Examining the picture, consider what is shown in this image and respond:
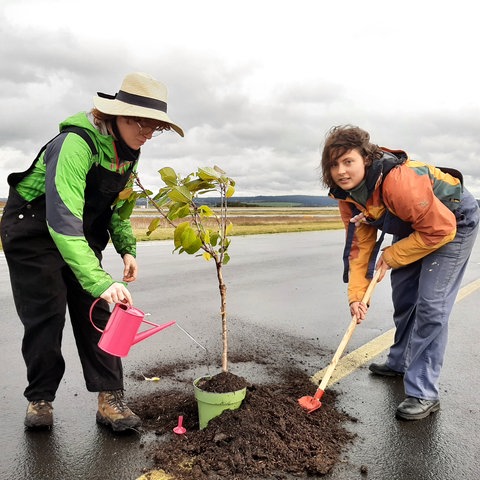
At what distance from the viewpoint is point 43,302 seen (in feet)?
10.1

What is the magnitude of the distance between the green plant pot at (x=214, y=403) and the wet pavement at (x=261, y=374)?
0.36 meters

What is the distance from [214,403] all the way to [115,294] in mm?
953

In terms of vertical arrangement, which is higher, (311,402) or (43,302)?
(43,302)

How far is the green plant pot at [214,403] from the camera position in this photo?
296 cm

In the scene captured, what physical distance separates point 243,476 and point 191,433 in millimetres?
505

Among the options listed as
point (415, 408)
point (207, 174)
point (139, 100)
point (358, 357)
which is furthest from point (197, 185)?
point (358, 357)

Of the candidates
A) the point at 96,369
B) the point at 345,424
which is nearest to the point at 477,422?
the point at 345,424

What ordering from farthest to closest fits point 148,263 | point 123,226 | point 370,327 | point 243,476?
1. point 148,263
2. point 370,327
3. point 123,226
4. point 243,476

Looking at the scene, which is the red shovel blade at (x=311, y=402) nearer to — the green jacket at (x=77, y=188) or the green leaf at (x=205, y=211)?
the green leaf at (x=205, y=211)

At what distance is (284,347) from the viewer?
4934mm

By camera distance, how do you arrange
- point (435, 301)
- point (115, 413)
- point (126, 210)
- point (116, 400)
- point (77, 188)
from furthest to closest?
point (435, 301)
point (126, 210)
point (116, 400)
point (115, 413)
point (77, 188)

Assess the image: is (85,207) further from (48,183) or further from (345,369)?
(345,369)

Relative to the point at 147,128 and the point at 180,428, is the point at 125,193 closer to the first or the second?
the point at 147,128

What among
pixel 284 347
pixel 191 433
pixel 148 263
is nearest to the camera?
pixel 191 433
